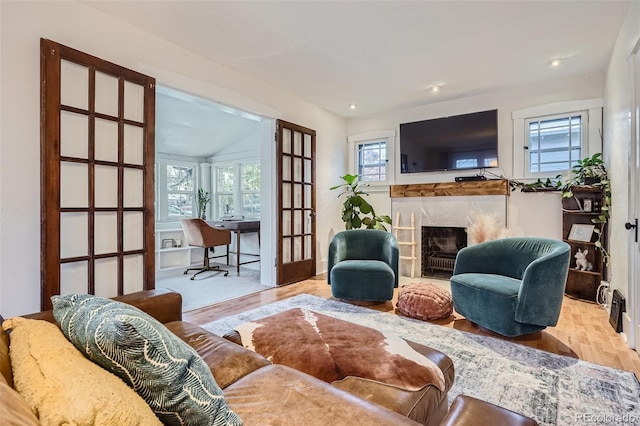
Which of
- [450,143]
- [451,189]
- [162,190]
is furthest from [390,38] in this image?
Result: [162,190]

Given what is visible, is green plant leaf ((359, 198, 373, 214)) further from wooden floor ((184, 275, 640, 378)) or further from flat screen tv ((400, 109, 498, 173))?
wooden floor ((184, 275, 640, 378))

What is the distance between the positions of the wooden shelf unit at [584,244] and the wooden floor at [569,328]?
142mm

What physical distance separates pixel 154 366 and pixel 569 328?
3.32 metres

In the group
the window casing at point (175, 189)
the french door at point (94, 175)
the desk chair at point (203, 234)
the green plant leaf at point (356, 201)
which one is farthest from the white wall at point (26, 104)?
the window casing at point (175, 189)

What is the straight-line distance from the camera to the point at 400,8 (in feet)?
8.07

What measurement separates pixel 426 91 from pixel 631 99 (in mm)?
2271

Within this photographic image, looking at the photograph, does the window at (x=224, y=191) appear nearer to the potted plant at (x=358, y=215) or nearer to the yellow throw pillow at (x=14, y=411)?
the potted plant at (x=358, y=215)

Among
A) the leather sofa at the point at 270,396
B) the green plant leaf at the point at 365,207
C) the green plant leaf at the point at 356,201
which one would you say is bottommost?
the leather sofa at the point at 270,396

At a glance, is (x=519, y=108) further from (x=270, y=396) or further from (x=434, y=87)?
(x=270, y=396)

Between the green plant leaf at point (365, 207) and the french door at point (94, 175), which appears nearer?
the french door at point (94, 175)

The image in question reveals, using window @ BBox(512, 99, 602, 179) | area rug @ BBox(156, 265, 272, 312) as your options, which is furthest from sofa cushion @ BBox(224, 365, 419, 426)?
window @ BBox(512, 99, 602, 179)

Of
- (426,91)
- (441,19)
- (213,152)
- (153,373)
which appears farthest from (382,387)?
(213,152)

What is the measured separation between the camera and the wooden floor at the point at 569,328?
2.20 m

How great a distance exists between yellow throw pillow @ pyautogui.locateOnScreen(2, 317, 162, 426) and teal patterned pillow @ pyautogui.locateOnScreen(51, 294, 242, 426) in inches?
1.1
